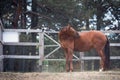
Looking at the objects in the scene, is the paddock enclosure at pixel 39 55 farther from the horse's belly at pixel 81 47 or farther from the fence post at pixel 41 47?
the horse's belly at pixel 81 47

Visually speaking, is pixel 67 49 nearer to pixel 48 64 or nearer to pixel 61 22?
pixel 48 64

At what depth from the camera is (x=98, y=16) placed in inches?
567

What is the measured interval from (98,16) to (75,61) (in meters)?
3.66

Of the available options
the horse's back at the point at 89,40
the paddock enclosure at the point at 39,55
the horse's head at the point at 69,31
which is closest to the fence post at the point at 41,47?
the paddock enclosure at the point at 39,55

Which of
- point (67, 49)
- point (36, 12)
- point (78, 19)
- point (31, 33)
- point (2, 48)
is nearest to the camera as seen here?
point (67, 49)

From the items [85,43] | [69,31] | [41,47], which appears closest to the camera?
[69,31]

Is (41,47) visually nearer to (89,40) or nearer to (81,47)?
(81,47)

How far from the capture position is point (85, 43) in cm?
993

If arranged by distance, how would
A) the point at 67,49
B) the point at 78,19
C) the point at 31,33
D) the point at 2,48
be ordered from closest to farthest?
1. the point at 67,49
2. the point at 2,48
3. the point at 31,33
4. the point at 78,19

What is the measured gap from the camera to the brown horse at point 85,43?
9.55 m

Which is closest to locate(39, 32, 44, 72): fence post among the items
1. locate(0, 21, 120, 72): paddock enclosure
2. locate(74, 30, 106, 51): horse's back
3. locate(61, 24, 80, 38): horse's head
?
locate(0, 21, 120, 72): paddock enclosure

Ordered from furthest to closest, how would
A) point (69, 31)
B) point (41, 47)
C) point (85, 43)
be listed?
point (41, 47)
point (85, 43)
point (69, 31)

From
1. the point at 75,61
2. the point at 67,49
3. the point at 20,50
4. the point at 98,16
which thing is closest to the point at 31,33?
the point at 20,50

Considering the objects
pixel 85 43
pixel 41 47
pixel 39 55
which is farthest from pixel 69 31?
pixel 39 55
